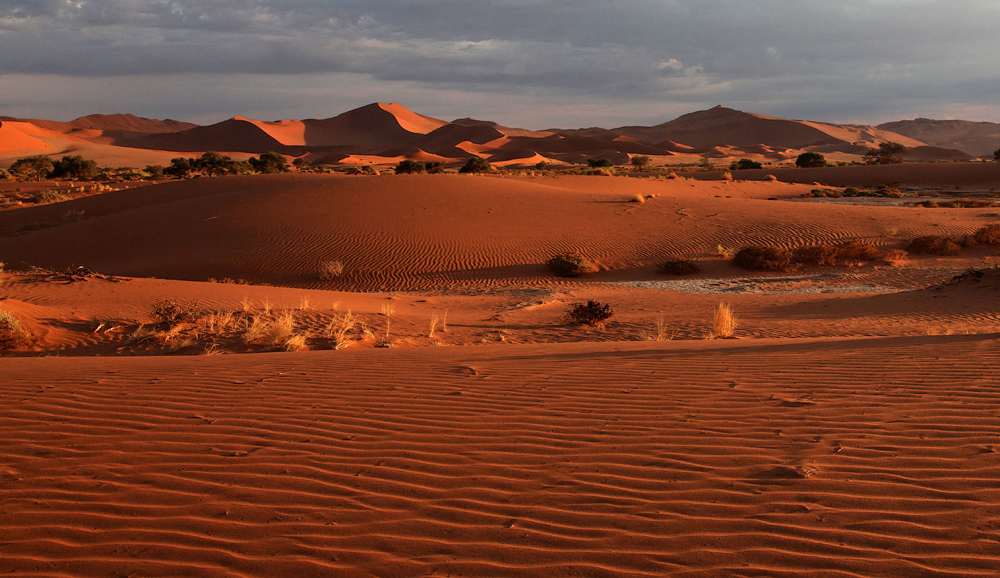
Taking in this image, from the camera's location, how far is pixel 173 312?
963cm

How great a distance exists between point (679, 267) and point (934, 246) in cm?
839

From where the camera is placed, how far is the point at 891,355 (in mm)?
6664

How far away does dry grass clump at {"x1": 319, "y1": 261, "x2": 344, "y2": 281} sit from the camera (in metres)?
17.7

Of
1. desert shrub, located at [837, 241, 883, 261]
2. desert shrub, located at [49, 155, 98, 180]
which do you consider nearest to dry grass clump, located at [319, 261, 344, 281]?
desert shrub, located at [837, 241, 883, 261]

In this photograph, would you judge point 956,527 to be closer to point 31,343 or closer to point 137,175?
point 31,343

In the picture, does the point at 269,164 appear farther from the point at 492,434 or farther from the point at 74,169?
the point at 492,434

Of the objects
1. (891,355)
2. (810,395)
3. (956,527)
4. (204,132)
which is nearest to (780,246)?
(891,355)

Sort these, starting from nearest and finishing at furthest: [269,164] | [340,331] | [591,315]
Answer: [340,331] → [591,315] → [269,164]

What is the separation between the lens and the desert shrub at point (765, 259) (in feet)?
60.1

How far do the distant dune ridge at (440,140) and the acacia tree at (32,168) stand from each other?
24553mm

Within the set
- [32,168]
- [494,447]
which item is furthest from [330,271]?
[32,168]

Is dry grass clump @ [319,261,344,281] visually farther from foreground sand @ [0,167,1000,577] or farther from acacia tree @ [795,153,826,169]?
acacia tree @ [795,153,826,169]

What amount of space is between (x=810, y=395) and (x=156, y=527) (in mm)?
4771

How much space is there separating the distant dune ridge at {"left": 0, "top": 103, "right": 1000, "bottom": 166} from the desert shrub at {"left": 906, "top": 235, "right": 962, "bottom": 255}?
170ft
